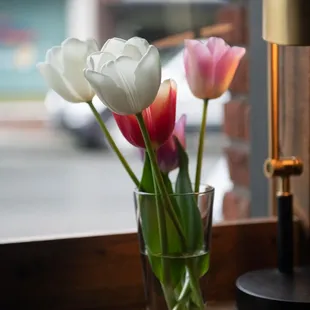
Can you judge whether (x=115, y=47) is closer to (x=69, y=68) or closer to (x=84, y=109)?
(x=69, y=68)

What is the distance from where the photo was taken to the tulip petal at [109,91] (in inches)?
29.6

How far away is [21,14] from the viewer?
1.35 metres

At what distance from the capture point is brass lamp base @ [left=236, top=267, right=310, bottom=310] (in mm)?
898

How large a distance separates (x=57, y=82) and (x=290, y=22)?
290 millimetres

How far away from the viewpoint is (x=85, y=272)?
3.30 feet

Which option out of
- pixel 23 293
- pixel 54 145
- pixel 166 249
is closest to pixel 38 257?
pixel 23 293

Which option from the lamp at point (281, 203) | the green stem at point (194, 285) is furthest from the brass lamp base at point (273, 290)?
the green stem at point (194, 285)

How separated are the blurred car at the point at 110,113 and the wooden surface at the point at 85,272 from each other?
208 millimetres

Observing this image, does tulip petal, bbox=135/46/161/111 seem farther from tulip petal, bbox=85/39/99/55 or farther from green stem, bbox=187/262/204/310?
green stem, bbox=187/262/204/310

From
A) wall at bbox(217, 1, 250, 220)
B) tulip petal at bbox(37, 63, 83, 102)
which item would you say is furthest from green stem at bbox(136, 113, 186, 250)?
wall at bbox(217, 1, 250, 220)

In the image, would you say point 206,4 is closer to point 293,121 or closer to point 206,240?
point 293,121

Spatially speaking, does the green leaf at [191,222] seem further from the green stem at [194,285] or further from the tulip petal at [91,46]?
the tulip petal at [91,46]

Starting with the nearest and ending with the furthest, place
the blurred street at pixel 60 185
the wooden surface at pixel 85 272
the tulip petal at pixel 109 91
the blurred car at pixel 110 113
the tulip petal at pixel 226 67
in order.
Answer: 1. the tulip petal at pixel 109 91
2. the tulip petal at pixel 226 67
3. the wooden surface at pixel 85 272
4. the blurred car at pixel 110 113
5. the blurred street at pixel 60 185

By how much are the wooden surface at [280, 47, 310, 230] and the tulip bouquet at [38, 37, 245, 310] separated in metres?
0.24
